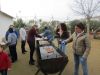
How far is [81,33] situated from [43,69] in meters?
1.78

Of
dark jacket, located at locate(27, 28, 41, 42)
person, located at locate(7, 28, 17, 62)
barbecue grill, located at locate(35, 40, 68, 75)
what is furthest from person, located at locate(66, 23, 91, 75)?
person, located at locate(7, 28, 17, 62)

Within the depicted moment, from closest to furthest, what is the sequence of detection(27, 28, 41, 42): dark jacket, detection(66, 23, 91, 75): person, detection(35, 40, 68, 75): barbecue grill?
detection(66, 23, 91, 75): person, detection(35, 40, 68, 75): barbecue grill, detection(27, 28, 41, 42): dark jacket

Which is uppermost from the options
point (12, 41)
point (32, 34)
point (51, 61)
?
point (32, 34)

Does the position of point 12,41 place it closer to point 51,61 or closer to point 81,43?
point 51,61

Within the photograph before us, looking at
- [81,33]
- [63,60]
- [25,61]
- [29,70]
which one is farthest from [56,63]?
[25,61]

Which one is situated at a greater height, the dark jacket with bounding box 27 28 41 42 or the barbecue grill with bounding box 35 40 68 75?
the dark jacket with bounding box 27 28 41 42

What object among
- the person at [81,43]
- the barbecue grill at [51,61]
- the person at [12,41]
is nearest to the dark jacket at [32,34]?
the person at [12,41]

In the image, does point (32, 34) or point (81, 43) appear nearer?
point (81, 43)

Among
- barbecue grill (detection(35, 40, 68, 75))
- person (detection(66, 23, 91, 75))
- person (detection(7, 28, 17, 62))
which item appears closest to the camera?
person (detection(66, 23, 91, 75))

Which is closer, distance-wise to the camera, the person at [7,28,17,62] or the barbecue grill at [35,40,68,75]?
the barbecue grill at [35,40,68,75]

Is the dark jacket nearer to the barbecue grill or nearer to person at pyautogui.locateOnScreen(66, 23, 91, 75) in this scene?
the barbecue grill

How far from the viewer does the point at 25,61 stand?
1345cm

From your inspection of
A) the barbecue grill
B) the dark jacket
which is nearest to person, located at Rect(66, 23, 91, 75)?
the barbecue grill

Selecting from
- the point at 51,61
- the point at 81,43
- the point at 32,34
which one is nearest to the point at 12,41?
the point at 32,34
